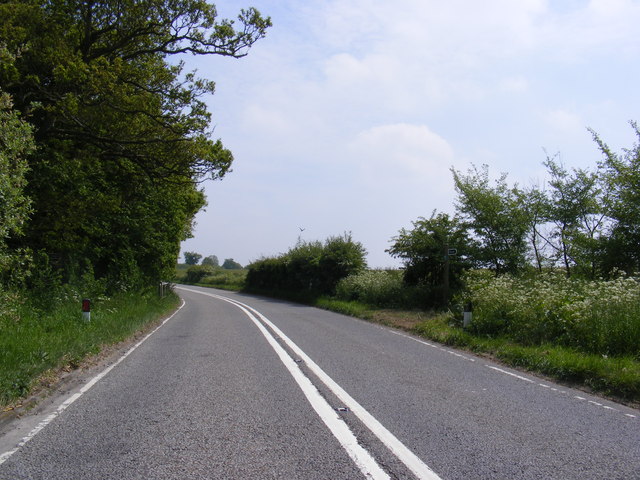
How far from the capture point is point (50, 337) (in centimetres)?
942

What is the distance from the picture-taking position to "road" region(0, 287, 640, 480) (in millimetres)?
4227

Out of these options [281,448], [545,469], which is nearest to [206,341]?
[281,448]

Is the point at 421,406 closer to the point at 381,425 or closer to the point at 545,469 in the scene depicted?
the point at 381,425

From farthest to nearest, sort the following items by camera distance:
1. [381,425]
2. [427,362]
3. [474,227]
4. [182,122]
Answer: [474,227] < [182,122] < [427,362] < [381,425]

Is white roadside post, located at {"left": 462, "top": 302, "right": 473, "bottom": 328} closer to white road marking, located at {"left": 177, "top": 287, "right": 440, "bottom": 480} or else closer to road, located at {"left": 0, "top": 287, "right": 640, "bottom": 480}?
road, located at {"left": 0, "top": 287, "right": 640, "bottom": 480}

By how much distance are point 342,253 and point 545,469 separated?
1099 inches

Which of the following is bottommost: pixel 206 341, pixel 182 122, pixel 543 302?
pixel 206 341

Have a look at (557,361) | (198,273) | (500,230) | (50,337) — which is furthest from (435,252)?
(198,273)

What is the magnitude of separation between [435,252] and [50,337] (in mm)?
15674

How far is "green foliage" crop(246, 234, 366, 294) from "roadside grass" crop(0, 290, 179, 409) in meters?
16.8

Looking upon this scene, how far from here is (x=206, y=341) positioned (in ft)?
40.0

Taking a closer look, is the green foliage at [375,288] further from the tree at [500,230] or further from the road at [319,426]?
the road at [319,426]

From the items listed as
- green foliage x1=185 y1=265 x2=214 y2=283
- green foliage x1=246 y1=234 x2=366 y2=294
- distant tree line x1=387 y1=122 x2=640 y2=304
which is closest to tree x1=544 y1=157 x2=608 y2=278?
distant tree line x1=387 y1=122 x2=640 y2=304

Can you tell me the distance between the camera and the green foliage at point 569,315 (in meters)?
9.66
